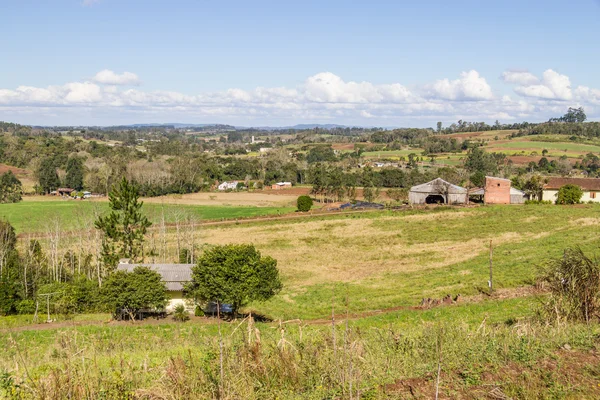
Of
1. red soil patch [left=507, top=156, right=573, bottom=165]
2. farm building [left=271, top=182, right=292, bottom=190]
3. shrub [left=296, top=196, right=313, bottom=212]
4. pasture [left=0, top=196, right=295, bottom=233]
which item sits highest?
red soil patch [left=507, top=156, right=573, bottom=165]

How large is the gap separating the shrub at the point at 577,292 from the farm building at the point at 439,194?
162 feet

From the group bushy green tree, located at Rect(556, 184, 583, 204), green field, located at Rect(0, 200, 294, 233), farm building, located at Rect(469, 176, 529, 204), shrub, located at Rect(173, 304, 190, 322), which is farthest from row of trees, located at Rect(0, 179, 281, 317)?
bushy green tree, located at Rect(556, 184, 583, 204)

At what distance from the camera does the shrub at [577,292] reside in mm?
10695

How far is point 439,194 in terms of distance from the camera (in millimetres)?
60062

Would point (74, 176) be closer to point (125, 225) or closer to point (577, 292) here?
point (125, 225)

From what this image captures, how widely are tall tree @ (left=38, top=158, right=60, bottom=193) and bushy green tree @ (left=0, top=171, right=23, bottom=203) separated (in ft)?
20.7

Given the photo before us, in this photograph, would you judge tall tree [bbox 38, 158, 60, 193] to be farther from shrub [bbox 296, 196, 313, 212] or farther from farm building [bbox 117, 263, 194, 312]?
farm building [bbox 117, 263, 194, 312]

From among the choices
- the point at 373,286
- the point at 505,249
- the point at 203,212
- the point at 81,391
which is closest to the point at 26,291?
the point at 373,286

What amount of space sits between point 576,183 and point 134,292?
5147cm

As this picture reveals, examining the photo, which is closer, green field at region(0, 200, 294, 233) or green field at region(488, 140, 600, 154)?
green field at region(0, 200, 294, 233)

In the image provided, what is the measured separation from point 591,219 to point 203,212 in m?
44.4

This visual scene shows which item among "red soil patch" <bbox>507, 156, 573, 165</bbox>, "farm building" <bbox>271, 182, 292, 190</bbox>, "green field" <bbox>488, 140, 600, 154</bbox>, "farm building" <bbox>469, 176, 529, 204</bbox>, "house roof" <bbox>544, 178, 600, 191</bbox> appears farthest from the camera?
"green field" <bbox>488, 140, 600, 154</bbox>

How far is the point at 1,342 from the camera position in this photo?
1700 centimetres

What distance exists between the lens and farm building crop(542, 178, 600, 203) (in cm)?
5578
